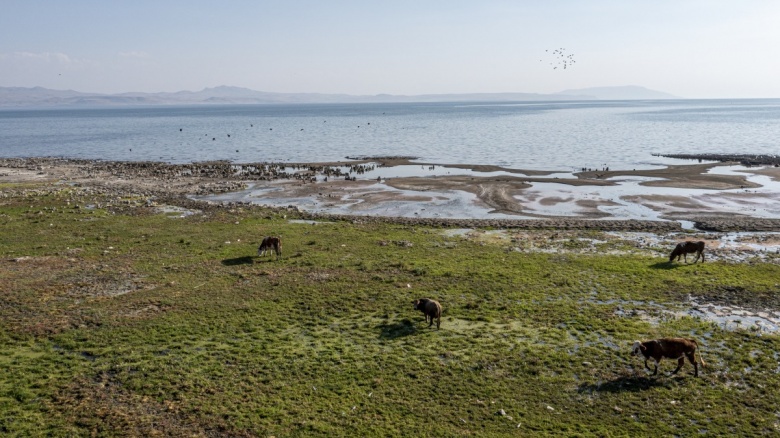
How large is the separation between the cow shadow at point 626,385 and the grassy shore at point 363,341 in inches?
2.4

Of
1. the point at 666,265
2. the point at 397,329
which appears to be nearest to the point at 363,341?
the point at 397,329

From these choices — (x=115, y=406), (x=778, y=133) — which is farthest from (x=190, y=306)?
(x=778, y=133)

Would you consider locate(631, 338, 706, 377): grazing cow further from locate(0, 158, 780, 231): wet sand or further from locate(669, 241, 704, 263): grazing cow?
locate(0, 158, 780, 231): wet sand

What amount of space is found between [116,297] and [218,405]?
11609 millimetres

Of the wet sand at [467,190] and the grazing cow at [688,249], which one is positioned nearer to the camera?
the grazing cow at [688,249]

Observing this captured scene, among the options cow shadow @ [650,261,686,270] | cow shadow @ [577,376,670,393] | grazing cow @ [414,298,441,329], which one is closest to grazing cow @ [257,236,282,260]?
grazing cow @ [414,298,441,329]

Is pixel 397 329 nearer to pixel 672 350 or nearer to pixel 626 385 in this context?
pixel 626 385

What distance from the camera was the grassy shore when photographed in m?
14.8

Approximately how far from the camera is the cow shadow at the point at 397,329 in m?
20.2

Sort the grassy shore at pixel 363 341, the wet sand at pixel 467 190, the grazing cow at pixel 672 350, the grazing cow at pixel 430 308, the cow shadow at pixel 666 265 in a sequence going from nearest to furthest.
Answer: the grassy shore at pixel 363 341, the grazing cow at pixel 672 350, the grazing cow at pixel 430 308, the cow shadow at pixel 666 265, the wet sand at pixel 467 190

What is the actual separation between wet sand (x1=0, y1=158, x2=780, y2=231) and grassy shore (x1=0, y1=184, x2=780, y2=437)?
13.1 meters

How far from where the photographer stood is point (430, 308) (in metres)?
20.9

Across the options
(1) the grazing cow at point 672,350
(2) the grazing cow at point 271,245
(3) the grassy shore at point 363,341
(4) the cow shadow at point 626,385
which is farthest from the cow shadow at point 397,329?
(2) the grazing cow at point 271,245

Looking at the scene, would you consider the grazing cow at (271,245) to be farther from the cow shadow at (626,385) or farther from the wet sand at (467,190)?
the cow shadow at (626,385)
